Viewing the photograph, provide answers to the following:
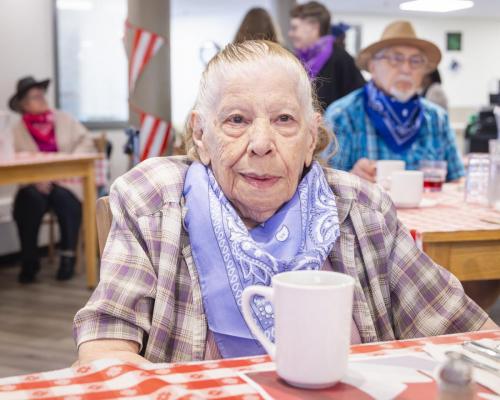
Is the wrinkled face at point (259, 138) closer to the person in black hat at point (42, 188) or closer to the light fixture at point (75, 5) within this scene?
the person in black hat at point (42, 188)

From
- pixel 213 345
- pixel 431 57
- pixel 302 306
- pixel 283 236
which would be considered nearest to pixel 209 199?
pixel 283 236

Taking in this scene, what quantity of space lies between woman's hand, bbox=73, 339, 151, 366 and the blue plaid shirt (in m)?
2.01

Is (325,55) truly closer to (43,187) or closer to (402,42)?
(402,42)

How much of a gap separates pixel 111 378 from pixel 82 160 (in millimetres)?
4088

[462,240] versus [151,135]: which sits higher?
[151,135]

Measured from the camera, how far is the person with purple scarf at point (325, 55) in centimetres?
418

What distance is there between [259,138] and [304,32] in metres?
3.12

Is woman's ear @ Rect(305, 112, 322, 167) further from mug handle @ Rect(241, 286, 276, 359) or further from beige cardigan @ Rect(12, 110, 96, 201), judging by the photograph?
beige cardigan @ Rect(12, 110, 96, 201)

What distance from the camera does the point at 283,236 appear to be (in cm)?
134

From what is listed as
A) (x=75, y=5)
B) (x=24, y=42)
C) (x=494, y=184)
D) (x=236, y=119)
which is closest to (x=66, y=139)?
(x=24, y=42)

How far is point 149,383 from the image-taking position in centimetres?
86

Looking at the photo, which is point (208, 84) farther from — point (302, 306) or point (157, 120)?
point (157, 120)

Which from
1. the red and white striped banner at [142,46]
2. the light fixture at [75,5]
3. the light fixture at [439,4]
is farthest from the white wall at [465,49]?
the light fixture at [439,4]

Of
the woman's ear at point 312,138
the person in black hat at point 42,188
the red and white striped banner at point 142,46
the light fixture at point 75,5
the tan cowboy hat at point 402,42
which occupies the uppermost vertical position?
the light fixture at point 75,5
